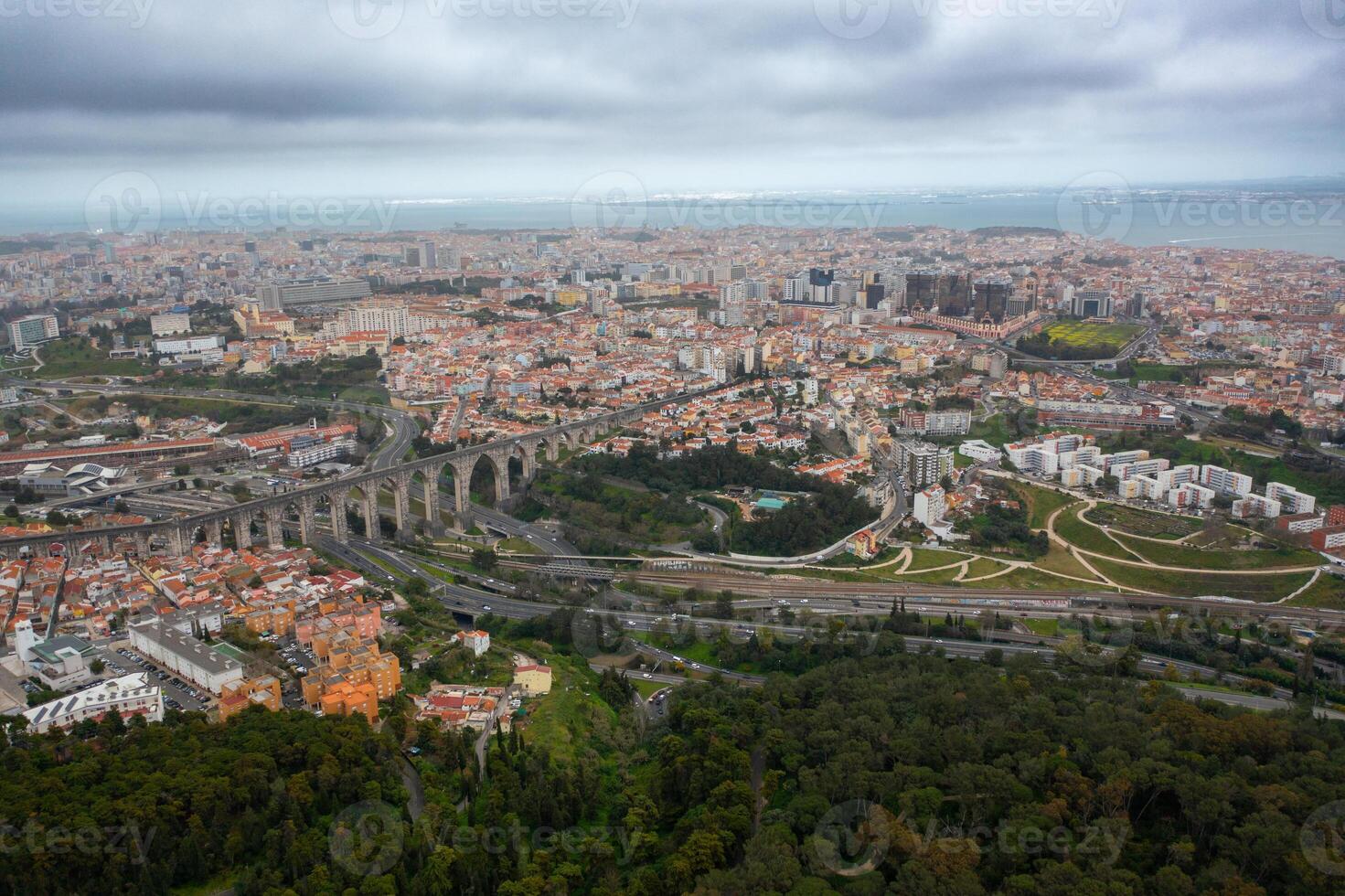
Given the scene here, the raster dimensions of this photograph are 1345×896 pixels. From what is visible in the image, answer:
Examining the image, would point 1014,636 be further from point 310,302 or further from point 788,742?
point 310,302

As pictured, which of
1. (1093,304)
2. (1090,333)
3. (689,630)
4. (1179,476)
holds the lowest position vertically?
(689,630)

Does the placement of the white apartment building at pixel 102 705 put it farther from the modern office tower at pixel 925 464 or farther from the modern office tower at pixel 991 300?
the modern office tower at pixel 991 300

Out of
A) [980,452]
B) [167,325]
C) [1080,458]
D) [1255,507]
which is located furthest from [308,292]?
[1255,507]

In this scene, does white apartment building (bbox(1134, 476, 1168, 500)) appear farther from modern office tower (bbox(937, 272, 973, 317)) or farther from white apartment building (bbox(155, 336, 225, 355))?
white apartment building (bbox(155, 336, 225, 355))

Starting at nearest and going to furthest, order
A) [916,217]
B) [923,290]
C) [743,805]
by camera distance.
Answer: [743,805]
[923,290]
[916,217]

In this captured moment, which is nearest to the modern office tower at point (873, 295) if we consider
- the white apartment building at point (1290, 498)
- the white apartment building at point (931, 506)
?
the white apartment building at point (1290, 498)

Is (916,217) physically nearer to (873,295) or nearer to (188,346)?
(873,295)

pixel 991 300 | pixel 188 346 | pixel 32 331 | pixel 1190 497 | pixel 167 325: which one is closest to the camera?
pixel 1190 497
